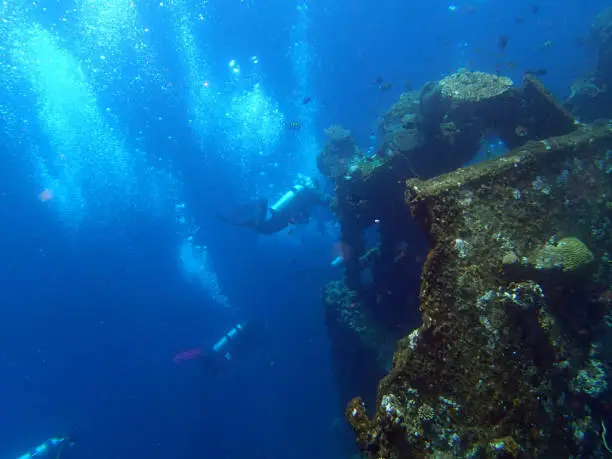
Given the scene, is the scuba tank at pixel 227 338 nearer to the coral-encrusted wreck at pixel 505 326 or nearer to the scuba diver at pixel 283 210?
the scuba diver at pixel 283 210

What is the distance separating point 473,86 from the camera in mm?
9039

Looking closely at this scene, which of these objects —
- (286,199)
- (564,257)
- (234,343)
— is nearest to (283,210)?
(286,199)

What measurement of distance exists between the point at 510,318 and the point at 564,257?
1.19 metres

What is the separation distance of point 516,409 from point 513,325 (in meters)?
0.67

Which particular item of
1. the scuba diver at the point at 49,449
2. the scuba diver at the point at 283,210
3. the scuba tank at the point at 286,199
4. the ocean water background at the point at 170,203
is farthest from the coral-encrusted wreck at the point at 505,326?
the scuba diver at the point at 49,449

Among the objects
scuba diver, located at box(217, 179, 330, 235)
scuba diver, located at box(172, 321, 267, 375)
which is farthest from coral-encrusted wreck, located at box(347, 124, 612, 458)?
scuba diver, located at box(172, 321, 267, 375)

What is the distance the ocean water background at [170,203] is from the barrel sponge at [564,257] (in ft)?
59.1

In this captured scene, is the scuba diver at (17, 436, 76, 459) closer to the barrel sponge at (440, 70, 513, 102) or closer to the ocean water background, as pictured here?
the ocean water background

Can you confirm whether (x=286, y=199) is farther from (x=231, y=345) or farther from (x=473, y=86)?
(x=473, y=86)

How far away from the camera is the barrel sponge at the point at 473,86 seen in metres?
8.55

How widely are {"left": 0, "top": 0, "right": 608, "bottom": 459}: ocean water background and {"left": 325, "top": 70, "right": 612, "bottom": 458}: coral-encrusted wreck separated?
17580 mm

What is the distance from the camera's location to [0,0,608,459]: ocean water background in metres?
23.2

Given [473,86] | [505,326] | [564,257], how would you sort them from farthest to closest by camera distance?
[473,86] < [564,257] < [505,326]

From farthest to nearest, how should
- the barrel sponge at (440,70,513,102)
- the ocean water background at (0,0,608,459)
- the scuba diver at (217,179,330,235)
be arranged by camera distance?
the ocean water background at (0,0,608,459)
the scuba diver at (217,179,330,235)
the barrel sponge at (440,70,513,102)
